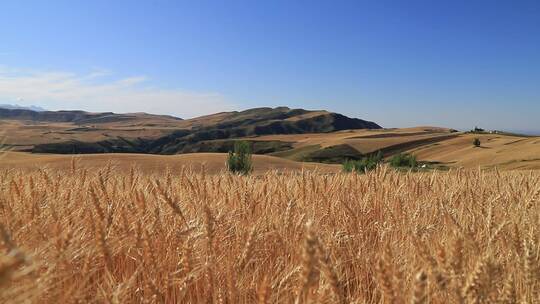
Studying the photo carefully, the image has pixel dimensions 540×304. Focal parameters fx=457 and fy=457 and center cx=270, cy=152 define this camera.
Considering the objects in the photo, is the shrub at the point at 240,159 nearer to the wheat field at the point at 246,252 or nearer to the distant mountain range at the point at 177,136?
the wheat field at the point at 246,252

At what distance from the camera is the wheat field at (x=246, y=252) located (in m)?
1.17

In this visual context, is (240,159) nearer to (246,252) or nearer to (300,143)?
(246,252)

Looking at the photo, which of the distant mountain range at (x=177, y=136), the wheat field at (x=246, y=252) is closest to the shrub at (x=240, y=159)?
the wheat field at (x=246, y=252)

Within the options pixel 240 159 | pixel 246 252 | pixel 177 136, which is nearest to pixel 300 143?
pixel 177 136

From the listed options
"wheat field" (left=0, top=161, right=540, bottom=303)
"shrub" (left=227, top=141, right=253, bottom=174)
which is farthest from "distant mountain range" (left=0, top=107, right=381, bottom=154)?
"wheat field" (left=0, top=161, right=540, bottom=303)

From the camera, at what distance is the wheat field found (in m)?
1.17

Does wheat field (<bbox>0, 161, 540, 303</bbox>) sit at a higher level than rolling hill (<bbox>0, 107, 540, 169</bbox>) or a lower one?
higher

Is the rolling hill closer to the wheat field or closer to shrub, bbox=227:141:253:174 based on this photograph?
the wheat field

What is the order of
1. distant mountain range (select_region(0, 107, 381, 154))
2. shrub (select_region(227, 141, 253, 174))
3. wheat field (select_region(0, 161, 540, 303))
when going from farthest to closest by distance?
distant mountain range (select_region(0, 107, 381, 154)), shrub (select_region(227, 141, 253, 174)), wheat field (select_region(0, 161, 540, 303))

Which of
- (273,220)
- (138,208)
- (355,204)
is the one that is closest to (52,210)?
(138,208)

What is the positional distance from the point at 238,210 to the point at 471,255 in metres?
1.40

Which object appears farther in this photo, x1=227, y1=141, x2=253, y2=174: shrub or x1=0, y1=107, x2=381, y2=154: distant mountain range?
x1=0, y1=107, x2=381, y2=154: distant mountain range

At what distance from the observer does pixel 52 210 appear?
1.73 metres

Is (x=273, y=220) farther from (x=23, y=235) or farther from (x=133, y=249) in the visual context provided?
(x=23, y=235)
